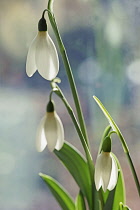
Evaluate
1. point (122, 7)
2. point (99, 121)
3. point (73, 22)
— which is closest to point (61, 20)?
point (73, 22)

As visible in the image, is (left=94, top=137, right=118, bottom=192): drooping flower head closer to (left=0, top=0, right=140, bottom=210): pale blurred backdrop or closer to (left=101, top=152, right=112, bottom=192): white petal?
(left=101, top=152, right=112, bottom=192): white petal

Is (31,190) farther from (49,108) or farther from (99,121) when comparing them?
(49,108)

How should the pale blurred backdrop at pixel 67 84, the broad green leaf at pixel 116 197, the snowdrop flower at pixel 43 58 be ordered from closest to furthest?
the snowdrop flower at pixel 43 58 → the broad green leaf at pixel 116 197 → the pale blurred backdrop at pixel 67 84

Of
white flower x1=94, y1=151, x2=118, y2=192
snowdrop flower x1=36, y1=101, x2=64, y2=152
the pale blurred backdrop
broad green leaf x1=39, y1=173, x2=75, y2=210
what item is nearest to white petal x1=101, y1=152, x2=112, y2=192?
white flower x1=94, y1=151, x2=118, y2=192

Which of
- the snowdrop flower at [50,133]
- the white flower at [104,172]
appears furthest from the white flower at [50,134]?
the white flower at [104,172]

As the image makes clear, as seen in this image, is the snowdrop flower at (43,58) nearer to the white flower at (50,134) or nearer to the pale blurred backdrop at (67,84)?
the white flower at (50,134)

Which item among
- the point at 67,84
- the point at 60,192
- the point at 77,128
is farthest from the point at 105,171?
the point at 67,84
